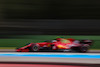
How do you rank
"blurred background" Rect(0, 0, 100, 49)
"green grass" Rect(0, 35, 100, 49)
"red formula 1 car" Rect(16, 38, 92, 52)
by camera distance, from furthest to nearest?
"blurred background" Rect(0, 0, 100, 49), "green grass" Rect(0, 35, 100, 49), "red formula 1 car" Rect(16, 38, 92, 52)

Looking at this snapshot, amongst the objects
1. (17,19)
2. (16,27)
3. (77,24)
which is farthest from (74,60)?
(17,19)

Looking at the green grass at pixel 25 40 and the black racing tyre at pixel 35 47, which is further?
the green grass at pixel 25 40

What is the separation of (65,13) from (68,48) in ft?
17.9

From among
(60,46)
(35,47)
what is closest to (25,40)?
(35,47)

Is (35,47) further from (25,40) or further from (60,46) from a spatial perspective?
(25,40)

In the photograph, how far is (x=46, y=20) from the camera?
11352 mm

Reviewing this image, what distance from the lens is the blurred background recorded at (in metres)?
10.1

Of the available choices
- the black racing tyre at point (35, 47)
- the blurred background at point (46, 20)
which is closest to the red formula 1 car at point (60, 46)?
the black racing tyre at point (35, 47)

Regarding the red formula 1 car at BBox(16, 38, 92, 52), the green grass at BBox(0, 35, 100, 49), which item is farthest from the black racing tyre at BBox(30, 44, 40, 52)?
the green grass at BBox(0, 35, 100, 49)

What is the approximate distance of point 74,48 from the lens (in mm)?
7332

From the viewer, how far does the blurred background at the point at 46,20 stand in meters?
10.1

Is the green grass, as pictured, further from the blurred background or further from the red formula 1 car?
the red formula 1 car

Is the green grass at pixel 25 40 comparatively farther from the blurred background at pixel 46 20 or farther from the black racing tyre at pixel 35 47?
the black racing tyre at pixel 35 47

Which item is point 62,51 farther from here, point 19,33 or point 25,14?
point 25,14
